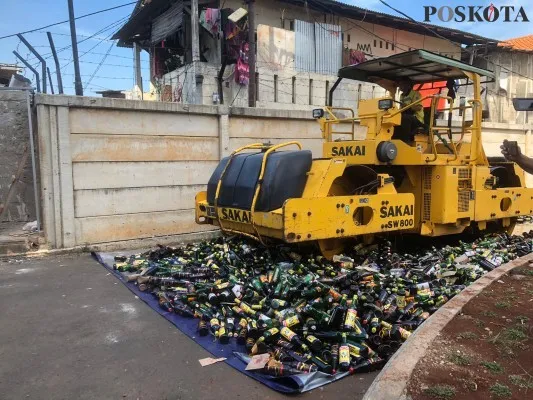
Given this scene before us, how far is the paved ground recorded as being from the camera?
10.5 ft

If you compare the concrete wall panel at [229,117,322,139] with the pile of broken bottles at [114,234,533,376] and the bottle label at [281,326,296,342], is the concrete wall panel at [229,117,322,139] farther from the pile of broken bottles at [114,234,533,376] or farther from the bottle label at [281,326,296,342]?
the bottle label at [281,326,296,342]

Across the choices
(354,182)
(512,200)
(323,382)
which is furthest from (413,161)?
(323,382)

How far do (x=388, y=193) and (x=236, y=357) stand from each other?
3217 mm

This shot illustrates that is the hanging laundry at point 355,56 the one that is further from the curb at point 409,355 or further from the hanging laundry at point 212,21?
the curb at point 409,355

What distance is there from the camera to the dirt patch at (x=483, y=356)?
8.58 ft

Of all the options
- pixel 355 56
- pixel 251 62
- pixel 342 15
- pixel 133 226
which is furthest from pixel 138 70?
pixel 133 226

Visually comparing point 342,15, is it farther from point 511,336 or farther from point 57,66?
point 511,336

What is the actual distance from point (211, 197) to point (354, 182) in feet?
6.72

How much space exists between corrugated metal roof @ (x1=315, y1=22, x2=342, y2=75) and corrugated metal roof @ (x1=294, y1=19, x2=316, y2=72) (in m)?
0.21

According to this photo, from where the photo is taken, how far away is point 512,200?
7480mm

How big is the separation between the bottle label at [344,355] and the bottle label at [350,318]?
321 millimetres

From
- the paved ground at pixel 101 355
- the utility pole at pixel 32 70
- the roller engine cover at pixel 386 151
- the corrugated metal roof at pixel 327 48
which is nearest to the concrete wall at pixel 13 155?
the utility pole at pixel 32 70

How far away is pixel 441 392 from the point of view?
8.38ft

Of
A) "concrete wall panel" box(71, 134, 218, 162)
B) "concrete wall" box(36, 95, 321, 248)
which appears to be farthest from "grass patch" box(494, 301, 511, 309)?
"concrete wall panel" box(71, 134, 218, 162)
